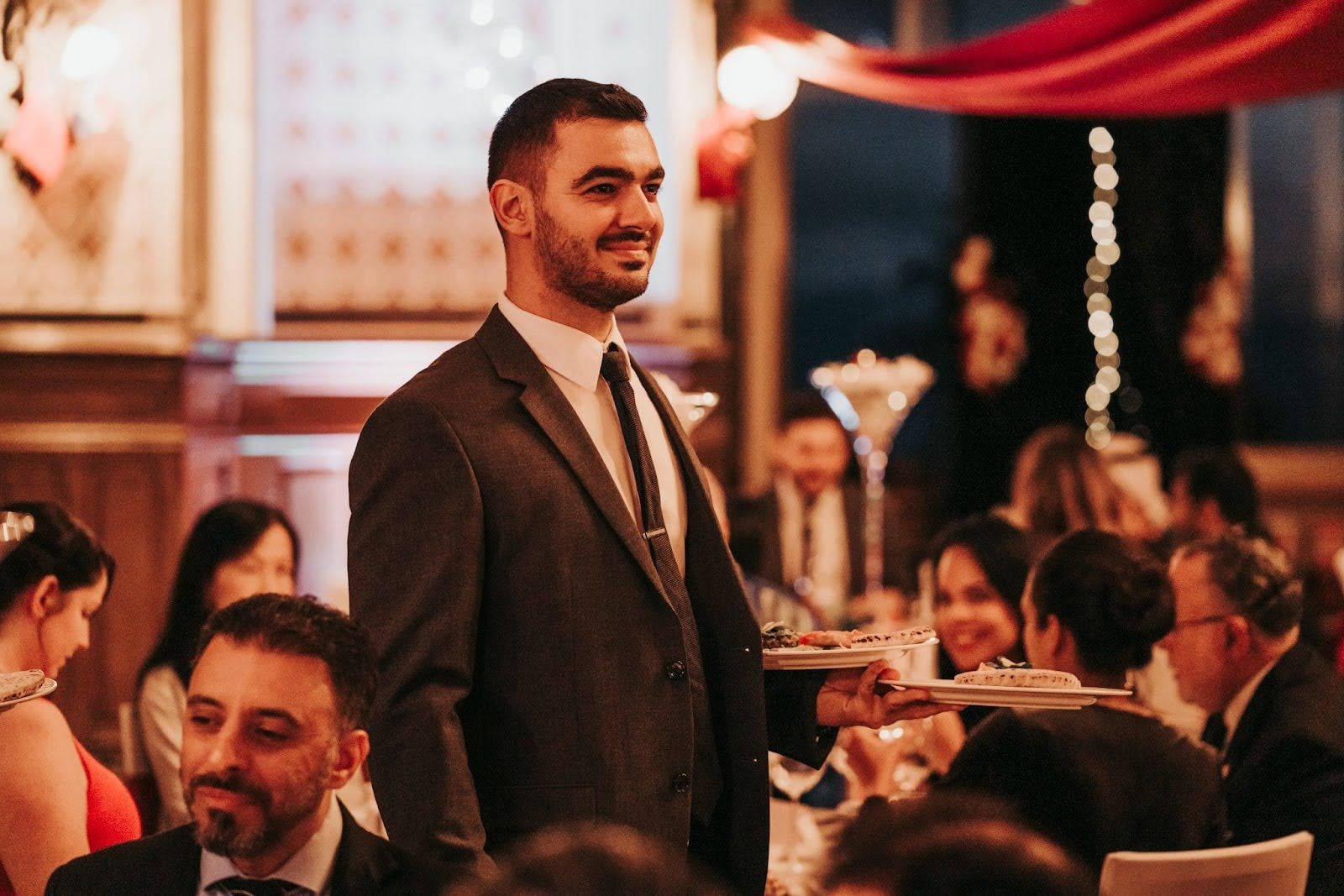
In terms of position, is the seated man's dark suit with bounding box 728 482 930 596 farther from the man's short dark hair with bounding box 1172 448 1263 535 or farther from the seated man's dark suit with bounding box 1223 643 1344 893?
the seated man's dark suit with bounding box 1223 643 1344 893

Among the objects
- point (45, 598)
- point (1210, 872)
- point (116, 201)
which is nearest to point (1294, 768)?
point (1210, 872)

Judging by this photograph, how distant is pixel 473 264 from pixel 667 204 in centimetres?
83

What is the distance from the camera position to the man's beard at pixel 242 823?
4.90ft

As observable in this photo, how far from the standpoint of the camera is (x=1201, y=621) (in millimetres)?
2857

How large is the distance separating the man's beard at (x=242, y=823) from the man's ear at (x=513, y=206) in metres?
0.71

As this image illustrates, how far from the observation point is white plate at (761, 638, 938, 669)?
2.00m

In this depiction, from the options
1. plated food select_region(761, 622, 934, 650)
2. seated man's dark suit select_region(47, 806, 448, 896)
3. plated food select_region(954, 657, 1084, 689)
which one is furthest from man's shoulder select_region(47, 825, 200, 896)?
plated food select_region(954, 657, 1084, 689)

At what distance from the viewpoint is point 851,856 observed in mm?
1101

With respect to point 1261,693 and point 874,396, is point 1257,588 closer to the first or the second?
point 1261,693

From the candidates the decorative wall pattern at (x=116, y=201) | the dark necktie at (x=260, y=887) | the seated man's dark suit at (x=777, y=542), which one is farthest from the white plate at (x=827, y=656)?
the decorative wall pattern at (x=116, y=201)

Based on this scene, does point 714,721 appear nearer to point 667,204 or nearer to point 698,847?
point 698,847

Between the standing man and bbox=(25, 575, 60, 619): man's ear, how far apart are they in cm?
87

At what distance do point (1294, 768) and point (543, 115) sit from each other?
1.59 metres

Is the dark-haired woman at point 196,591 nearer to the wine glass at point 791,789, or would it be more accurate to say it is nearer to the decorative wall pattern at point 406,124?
the wine glass at point 791,789
